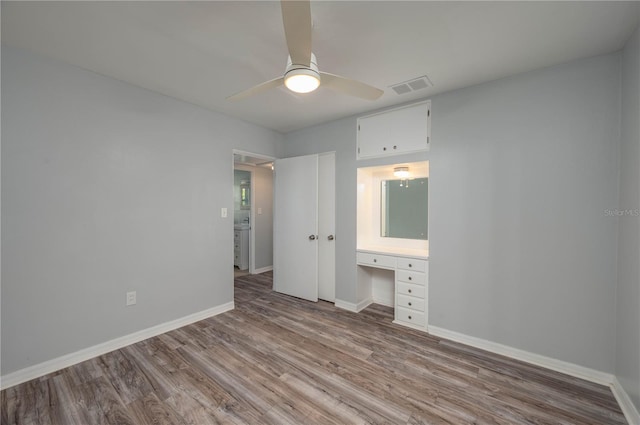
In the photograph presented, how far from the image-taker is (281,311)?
329cm

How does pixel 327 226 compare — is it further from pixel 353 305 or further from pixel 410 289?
pixel 410 289

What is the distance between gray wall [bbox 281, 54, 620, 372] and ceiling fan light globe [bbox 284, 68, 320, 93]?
1.71 m

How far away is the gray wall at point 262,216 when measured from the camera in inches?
202

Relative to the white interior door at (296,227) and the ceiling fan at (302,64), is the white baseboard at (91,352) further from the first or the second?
Answer: the ceiling fan at (302,64)

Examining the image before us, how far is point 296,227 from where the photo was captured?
3.77 meters

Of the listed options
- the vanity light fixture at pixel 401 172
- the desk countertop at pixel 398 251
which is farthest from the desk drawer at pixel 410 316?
the vanity light fixture at pixel 401 172

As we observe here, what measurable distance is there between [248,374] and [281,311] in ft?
4.07

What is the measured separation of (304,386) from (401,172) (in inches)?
97.7

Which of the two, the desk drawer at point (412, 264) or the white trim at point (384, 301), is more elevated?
the desk drawer at point (412, 264)

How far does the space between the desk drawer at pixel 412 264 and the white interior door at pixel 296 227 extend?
1.17 metres

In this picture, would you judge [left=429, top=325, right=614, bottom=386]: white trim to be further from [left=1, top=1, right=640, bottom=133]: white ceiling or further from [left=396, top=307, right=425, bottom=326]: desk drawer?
[left=1, top=1, right=640, bottom=133]: white ceiling

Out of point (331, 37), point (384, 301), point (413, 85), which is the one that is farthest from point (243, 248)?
point (331, 37)

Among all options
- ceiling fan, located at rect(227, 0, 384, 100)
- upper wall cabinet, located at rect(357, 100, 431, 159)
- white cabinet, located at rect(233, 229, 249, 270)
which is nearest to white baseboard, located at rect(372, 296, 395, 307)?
upper wall cabinet, located at rect(357, 100, 431, 159)

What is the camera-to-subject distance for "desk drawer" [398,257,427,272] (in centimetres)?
279
